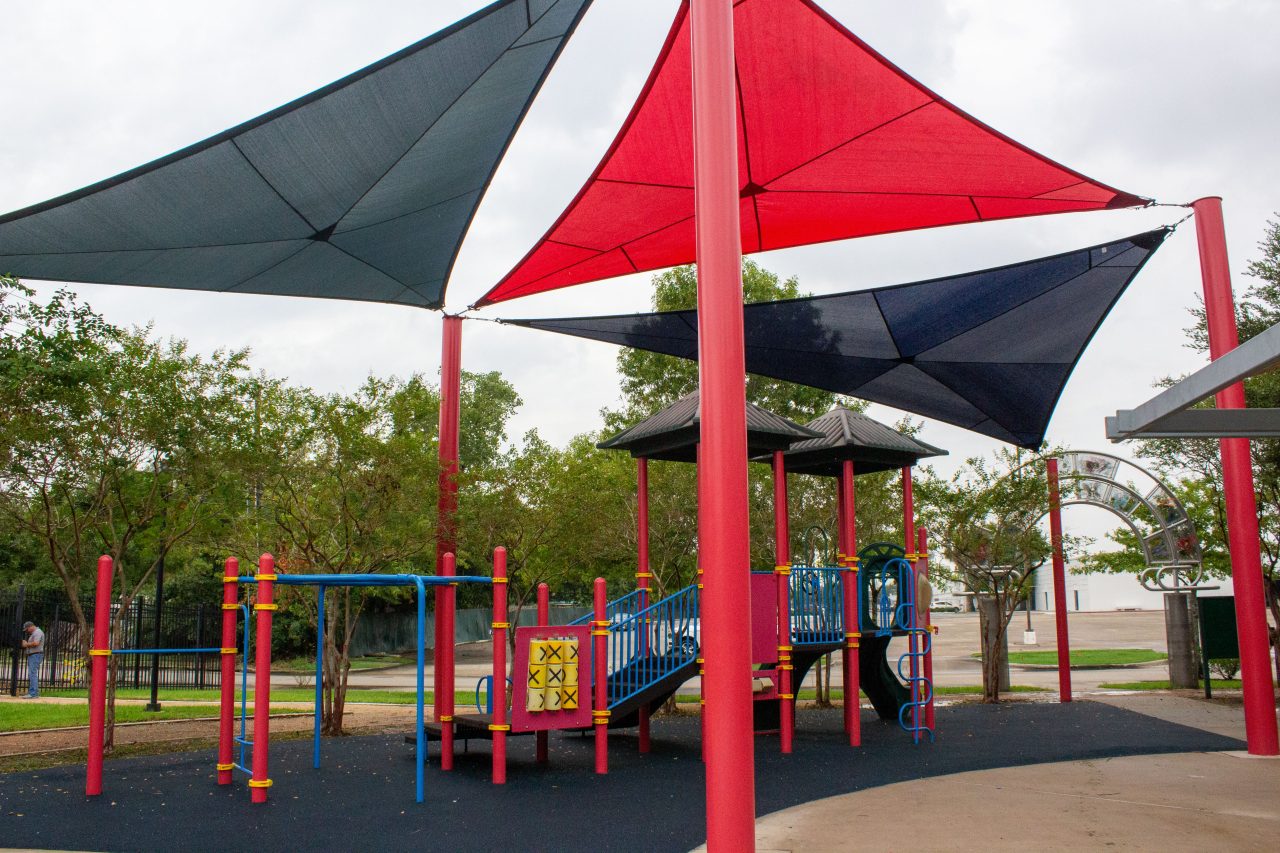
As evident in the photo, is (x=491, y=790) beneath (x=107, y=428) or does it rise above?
beneath

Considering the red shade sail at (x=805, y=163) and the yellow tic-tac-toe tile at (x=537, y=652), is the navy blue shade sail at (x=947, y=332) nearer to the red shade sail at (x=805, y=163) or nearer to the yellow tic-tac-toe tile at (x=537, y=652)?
the red shade sail at (x=805, y=163)

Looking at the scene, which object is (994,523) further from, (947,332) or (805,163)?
(805,163)

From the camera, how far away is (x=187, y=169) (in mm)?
7559

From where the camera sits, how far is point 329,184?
847 cm

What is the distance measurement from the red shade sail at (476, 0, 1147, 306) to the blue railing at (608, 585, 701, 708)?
3.92m

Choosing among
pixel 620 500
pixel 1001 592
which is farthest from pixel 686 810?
pixel 1001 592

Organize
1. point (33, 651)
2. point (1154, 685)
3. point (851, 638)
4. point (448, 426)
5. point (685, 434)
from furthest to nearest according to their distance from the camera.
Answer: point (1154, 685), point (33, 651), point (851, 638), point (448, 426), point (685, 434)

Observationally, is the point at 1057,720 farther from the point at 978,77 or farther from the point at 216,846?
the point at 216,846

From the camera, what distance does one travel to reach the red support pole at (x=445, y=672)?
391 inches

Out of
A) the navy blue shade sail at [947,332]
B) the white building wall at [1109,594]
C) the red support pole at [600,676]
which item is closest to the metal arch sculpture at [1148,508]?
the navy blue shade sail at [947,332]

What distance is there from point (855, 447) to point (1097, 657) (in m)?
18.9

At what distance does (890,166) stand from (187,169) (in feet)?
19.2

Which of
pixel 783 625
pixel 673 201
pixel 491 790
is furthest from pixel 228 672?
pixel 673 201

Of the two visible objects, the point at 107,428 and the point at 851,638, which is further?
the point at 851,638
